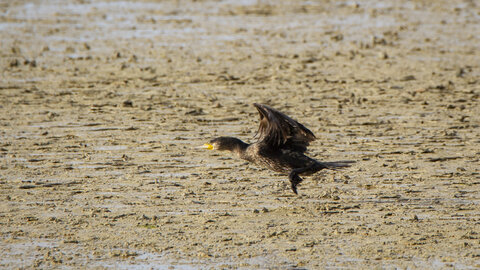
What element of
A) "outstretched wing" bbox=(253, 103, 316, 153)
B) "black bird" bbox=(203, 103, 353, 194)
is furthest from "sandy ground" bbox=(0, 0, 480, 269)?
"outstretched wing" bbox=(253, 103, 316, 153)

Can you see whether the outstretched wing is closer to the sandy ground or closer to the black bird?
the black bird

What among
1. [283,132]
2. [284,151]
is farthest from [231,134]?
[283,132]

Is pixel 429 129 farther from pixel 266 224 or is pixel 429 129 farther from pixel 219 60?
pixel 219 60

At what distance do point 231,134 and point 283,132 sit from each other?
2.34 meters

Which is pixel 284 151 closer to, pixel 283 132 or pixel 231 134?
pixel 283 132

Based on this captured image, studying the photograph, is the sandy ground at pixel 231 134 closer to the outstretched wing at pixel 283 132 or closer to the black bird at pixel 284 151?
the black bird at pixel 284 151

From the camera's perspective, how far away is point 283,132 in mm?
7758

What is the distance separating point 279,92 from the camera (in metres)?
12.3

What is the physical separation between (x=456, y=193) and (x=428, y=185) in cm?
36

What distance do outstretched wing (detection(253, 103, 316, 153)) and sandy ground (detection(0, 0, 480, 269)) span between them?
471mm

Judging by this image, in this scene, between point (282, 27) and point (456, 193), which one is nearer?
point (456, 193)

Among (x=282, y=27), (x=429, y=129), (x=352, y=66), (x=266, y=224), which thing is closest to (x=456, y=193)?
(x=266, y=224)

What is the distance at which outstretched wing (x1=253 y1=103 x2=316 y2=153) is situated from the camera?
296 inches

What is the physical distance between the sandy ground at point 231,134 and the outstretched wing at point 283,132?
47 centimetres
